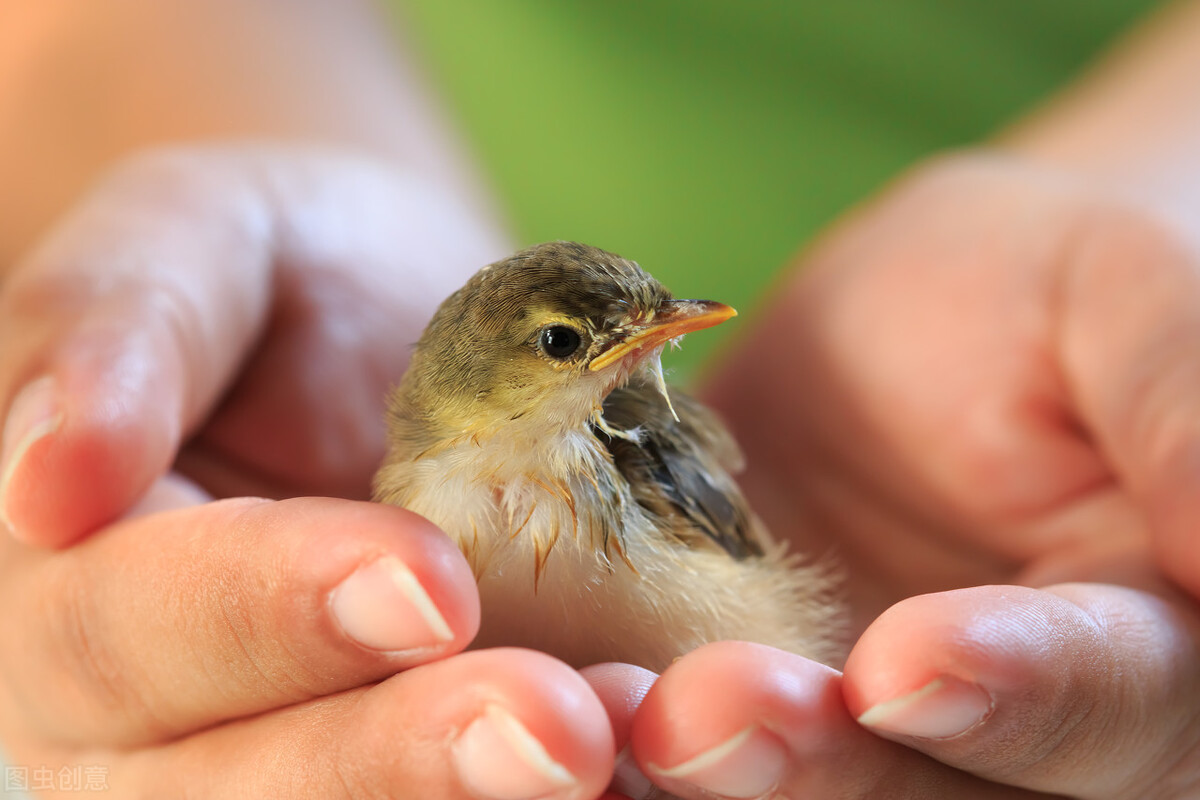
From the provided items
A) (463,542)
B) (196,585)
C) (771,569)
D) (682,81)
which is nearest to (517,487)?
(463,542)

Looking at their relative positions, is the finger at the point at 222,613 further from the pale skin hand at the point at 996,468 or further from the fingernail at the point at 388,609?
the pale skin hand at the point at 996,468

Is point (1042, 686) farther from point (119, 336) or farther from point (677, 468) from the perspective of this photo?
point (119, 336)

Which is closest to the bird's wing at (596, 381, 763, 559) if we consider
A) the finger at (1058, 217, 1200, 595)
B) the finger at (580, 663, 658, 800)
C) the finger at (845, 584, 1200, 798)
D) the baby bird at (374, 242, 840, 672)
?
the baby bird at (374, 242, 840, 672)

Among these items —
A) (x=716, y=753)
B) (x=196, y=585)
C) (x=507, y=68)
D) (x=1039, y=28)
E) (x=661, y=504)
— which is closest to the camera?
(x=716, y=753)

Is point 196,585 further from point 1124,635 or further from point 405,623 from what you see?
point 1124,635

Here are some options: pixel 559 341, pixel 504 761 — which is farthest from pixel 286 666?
pixel 559 341

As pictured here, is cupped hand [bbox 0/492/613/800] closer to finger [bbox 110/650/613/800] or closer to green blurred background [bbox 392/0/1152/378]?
finger [bbox 110/650/613/800]
